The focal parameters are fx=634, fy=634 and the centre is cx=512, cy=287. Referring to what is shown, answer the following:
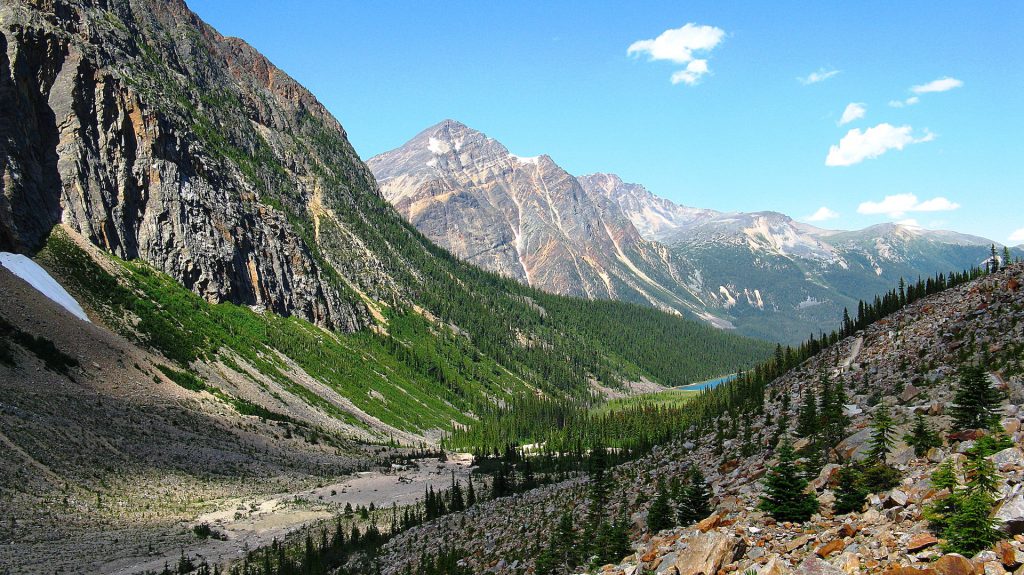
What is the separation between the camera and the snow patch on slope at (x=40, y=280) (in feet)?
378

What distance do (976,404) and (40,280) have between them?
142 meters

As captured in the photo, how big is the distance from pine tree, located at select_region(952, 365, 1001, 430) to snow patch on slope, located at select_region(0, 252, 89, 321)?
13028 cm

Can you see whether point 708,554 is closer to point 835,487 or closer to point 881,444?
point 835,487

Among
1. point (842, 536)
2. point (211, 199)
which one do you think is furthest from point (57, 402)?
point (211, 199)

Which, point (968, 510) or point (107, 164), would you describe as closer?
point (968, 510)

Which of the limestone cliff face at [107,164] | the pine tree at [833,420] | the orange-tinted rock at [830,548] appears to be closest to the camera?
the orange-tinted rock at [830,548]

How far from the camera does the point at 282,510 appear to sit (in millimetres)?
78625

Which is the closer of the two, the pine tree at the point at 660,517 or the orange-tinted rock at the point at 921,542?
the orange-tinted rock at the point at 921,542

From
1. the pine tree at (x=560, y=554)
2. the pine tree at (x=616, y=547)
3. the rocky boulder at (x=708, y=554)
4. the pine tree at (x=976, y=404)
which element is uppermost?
the pine tree at (x=976, y=404)

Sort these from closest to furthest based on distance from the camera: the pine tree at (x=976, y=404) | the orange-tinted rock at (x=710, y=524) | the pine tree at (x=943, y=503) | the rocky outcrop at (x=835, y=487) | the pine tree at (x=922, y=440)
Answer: the pine tree at (x=943, y=503)
the rocky outcrop at (x=835, y=487)
the pine tree at (x=922, y=440)
the pine tree at (x=976, y=404)
the orange-tinted rock at (x=710, y=524)

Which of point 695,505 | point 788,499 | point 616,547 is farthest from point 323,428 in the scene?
point 788,499

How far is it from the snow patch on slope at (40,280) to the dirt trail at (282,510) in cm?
6037

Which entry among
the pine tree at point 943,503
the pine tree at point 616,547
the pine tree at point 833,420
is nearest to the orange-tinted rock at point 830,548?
the pine tree at point 943,503

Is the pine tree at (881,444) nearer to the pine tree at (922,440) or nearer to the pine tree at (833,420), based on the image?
the pine tree at (922,440)
